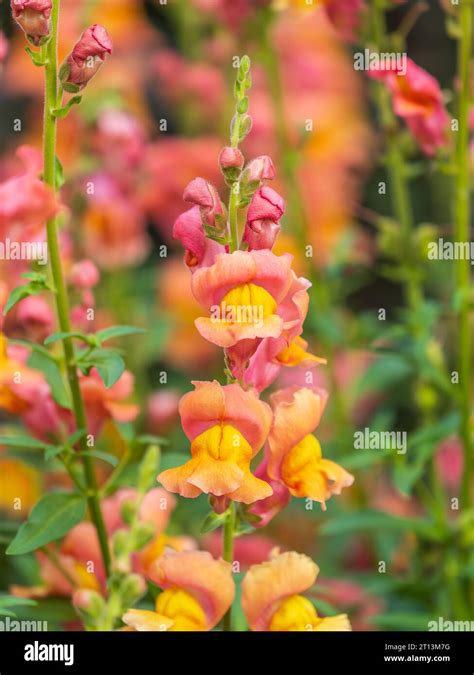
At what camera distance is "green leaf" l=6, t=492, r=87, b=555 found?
1.11 m

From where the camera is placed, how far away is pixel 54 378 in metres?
1.21

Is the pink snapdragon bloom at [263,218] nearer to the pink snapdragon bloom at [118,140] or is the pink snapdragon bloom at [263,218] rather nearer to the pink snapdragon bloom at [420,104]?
the pink snapdragon bloom at [420,104]

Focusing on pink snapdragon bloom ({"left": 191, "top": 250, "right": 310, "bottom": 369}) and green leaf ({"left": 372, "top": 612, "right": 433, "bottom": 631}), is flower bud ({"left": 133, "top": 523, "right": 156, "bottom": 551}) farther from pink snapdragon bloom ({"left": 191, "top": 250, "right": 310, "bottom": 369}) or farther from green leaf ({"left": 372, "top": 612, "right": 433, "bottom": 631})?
green leaf ({"left": 372, "top": 612, "right": 433, "bottom": 631})

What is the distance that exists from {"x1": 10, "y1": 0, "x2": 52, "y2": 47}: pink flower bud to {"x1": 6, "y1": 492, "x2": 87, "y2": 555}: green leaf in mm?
451

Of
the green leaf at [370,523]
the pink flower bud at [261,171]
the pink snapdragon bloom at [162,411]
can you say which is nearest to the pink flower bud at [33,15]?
the pink flower bud at [261,171]

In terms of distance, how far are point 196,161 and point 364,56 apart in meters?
0.45

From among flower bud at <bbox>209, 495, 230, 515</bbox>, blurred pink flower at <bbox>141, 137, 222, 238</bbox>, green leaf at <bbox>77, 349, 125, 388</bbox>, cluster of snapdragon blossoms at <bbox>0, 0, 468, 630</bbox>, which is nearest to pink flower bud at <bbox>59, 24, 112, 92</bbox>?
cluster of snapdragon blossoms at <bbox>0, 0, 468, 630</bbox>

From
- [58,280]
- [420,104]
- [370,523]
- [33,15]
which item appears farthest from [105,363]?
[420,104]

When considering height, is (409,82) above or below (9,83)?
below

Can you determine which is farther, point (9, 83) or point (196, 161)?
point (9, 83)

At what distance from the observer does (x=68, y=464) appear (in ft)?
3.88
